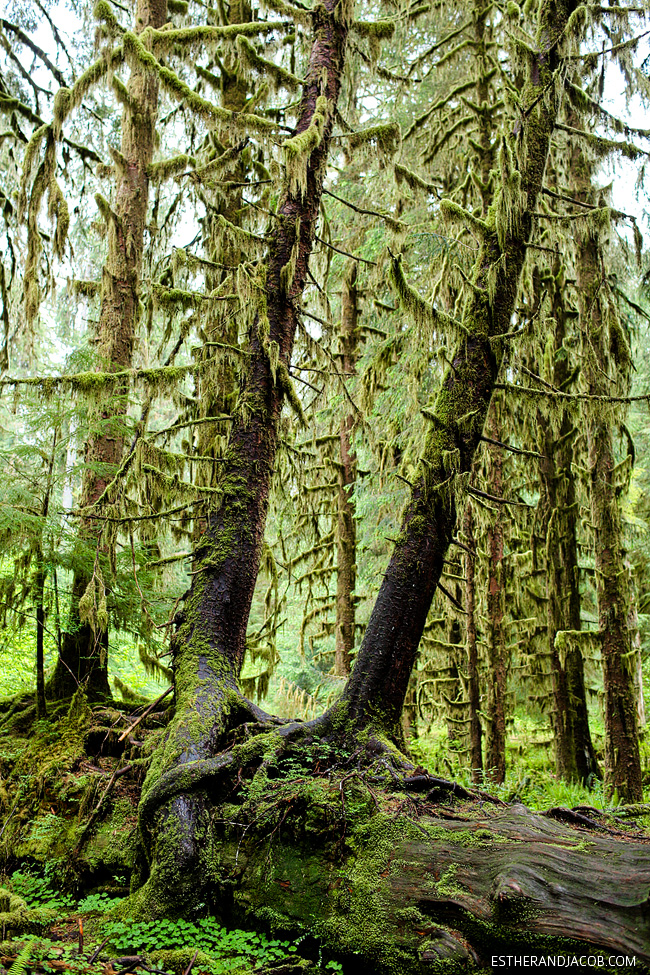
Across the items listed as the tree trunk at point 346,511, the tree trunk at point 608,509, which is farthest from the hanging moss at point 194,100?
the tree trunk at point 608,509

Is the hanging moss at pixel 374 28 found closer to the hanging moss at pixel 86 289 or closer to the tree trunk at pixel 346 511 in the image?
the tree trunk at pixel 346 511

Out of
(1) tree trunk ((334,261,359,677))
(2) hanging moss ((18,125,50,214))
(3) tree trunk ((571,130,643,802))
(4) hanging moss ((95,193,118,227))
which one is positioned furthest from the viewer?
(1) tree trunk ((334,261,359,677))

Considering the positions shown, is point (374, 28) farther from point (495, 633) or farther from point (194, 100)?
point (495, 633)

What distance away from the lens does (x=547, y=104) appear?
5578 mm

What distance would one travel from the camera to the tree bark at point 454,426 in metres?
4.59

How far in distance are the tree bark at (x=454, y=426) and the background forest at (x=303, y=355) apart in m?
0.02

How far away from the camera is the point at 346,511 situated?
9.80 metres

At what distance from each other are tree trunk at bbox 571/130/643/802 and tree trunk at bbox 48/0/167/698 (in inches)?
206

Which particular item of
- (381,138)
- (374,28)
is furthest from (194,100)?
(374,28)

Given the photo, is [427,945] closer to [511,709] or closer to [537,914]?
[537,914]

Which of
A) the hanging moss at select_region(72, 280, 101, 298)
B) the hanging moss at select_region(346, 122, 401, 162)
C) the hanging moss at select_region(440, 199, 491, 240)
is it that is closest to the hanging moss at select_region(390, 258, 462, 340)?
the hanging moss at select_region(440, 199, 491, 240)

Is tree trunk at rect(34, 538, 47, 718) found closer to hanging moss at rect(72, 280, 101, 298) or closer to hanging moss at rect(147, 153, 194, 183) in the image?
hanging moss at rect(72, 280, 101, 298)

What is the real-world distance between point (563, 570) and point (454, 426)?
5.53 meters

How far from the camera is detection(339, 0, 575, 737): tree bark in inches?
181
